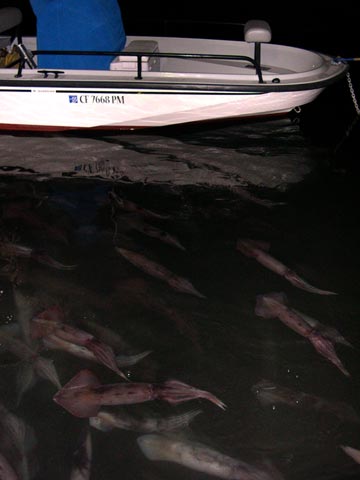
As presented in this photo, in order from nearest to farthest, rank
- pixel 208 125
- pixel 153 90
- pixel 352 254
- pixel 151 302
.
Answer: pixel 151 302
pixel 352 254
pixel 153 90
pixel 208 125

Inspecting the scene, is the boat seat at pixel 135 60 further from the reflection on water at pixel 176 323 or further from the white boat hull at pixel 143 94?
the reflection on water at pixel 176 323

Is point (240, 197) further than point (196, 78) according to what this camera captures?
No

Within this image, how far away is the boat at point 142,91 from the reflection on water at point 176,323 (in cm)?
104

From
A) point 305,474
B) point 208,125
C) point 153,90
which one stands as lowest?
point 305,474

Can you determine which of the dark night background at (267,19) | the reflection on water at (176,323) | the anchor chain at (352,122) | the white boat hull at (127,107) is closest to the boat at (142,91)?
the white boat hull at (127,107)

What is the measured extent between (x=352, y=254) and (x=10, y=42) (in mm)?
4886

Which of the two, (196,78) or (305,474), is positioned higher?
(196,78)

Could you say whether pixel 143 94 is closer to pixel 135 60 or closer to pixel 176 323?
pixel 135 60

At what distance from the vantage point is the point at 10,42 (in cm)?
767

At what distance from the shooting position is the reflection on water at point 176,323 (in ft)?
11.4

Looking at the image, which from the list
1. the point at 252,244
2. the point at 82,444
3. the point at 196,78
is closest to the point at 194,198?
the point at 252,244

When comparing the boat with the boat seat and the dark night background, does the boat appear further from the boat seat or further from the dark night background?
the dark night background

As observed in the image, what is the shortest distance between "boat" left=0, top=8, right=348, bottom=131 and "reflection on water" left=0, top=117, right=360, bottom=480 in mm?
1042

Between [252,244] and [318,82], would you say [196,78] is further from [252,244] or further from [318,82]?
[252,244]
